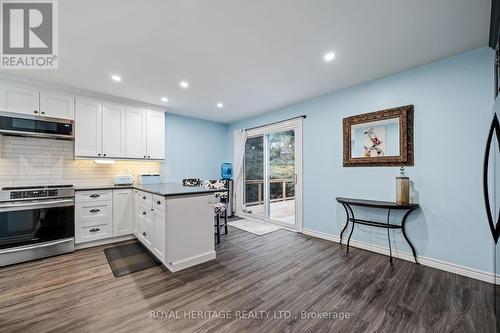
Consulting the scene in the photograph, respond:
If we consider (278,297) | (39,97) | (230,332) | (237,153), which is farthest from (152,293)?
(237,153)

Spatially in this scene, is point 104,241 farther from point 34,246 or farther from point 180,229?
point 180,229

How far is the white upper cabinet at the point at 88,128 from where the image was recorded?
3.35m

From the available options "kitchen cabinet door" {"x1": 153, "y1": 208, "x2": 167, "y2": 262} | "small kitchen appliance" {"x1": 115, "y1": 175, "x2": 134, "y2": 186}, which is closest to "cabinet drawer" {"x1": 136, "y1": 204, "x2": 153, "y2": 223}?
"kitchen cabinet door" {"x1": 153, "y1": 208, "x2": 167, "y2": 262}

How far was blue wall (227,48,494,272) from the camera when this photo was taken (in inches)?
88.7

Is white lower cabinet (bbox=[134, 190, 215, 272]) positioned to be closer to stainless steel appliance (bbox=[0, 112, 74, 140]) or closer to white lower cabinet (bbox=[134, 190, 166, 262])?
white lower cabinet (bbox=[134, 190, 166, 262])

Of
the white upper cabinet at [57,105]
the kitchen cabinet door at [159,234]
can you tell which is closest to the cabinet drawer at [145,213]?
the kitchen cabinet door at [159,234]

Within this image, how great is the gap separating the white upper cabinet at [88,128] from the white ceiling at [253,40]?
370 millimetres

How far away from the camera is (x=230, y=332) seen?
60.0 inches

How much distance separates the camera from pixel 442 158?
2.48m

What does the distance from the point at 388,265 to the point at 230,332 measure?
2.22 metres

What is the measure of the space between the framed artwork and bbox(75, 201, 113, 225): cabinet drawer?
4128mm

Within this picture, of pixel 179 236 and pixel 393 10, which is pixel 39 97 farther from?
pixel 393 10

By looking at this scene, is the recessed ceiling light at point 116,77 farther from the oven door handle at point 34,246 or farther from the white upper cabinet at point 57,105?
the oven door handle at point 34,246

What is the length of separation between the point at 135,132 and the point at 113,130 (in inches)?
14.5
